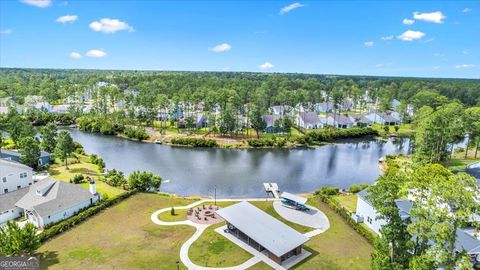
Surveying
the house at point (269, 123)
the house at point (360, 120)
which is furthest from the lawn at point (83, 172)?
the house at point (360, 120)

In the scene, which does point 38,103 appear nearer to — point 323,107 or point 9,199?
point 9,199

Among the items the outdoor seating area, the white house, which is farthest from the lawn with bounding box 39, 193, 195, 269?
the white house

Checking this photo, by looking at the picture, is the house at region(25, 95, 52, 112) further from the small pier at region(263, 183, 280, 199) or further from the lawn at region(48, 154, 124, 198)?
the small pier at region(263, 183, 280, 199)

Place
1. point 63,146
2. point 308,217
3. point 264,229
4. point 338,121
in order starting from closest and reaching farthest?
point 264,229 < point 308,217 < point 63,146 < point 338,121

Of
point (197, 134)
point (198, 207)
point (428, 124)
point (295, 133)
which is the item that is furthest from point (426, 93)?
point (198, 207)

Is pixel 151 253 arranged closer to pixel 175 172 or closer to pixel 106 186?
pixel 106 186

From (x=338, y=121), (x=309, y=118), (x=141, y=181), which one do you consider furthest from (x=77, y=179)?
(x=338, y=121)

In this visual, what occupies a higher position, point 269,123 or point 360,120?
point 360,120

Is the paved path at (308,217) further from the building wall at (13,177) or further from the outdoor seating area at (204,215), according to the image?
the building wall at (13,177)
